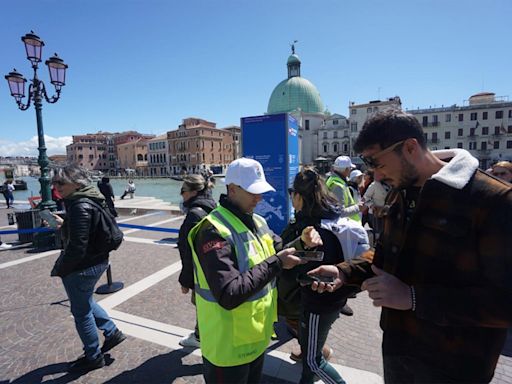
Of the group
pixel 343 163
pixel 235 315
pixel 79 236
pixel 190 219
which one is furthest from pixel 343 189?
pixel 79 236

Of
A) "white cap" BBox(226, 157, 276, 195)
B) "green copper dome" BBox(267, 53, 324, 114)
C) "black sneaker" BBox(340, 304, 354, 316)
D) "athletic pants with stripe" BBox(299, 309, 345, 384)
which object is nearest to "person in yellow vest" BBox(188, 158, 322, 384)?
"white cap" BBox(226, 157, 276, 195)

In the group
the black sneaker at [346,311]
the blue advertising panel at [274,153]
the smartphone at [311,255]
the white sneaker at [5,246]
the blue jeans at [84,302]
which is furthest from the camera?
the white sneaker at [5,246]

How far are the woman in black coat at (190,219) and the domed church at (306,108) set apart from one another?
63.6 metres

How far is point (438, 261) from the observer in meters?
1.26

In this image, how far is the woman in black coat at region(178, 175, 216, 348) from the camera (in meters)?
2.88

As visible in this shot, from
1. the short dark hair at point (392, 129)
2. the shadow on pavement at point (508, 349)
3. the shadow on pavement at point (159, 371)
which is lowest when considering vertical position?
the shadow on pavement at point (508, 349)

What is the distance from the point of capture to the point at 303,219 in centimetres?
233

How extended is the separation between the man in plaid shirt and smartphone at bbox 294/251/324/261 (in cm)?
39

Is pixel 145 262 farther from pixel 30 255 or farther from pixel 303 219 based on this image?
pixel 303 219

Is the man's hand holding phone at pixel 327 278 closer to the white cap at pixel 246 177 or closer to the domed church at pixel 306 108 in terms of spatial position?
the white cap at pixel 246 177

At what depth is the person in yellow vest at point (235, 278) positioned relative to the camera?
1616mm

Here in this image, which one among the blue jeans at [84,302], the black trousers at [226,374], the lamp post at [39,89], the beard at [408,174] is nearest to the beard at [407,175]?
the beard at [408,174]

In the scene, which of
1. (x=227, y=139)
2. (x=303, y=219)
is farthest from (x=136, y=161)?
(x=303, y=219)

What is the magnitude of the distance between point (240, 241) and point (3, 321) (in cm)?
434
